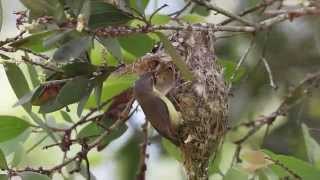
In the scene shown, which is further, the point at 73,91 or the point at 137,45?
the point at 137,45

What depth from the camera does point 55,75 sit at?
1.40 m

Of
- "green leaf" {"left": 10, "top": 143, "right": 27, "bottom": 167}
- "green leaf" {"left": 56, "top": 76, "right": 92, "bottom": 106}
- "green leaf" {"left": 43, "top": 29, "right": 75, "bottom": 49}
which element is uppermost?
"green leaf" {"left": 43, "top": 29, "right": 75, "bottom": 49}

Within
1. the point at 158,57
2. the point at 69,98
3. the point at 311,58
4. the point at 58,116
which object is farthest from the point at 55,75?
the point at 311,58

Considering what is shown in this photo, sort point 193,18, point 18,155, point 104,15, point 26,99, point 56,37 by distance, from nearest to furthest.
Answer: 1. point 56,37
2. point 104,15
3. point 26,99
4. point 18,155
5. point 193,18

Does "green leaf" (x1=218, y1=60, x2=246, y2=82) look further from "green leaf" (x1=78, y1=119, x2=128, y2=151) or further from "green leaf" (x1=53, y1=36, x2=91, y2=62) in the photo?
"green leaf" (x1=53, y1=36, x2=91, y2=62)

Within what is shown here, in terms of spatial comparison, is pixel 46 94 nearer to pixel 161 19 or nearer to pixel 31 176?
pixel 31 176

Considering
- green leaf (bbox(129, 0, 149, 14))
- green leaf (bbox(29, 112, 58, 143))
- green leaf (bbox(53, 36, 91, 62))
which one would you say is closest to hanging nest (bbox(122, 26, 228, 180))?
green leaf (bbox(129, 0, 149, 14))

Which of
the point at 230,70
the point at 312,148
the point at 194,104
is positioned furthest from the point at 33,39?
the point at 312,148

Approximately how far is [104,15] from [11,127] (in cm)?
47

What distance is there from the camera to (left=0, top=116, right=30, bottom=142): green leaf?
1.60m

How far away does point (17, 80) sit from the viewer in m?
1.46

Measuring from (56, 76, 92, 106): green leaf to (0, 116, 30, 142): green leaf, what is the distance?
27cm

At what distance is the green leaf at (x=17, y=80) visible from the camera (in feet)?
4.71

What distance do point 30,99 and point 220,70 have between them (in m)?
0.40
